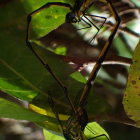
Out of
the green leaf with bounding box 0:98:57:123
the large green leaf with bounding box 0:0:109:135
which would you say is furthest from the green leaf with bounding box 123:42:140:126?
the green leaf with bounding box 0:98:57:123

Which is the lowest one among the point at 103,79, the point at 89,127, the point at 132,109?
the point at 103,79

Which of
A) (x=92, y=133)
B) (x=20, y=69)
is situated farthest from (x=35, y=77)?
(x=92, y=133)

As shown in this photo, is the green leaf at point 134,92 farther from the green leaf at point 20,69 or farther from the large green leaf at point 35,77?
the green leaf at point 20,69

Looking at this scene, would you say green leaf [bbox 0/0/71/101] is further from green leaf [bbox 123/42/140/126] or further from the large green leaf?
green leaf [bbox 123/42/140/126]

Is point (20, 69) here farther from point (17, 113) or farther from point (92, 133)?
point (92, 133)

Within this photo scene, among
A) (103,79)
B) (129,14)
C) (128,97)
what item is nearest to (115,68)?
(103,79)

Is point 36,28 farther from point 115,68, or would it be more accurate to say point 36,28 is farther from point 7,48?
point 115,68
